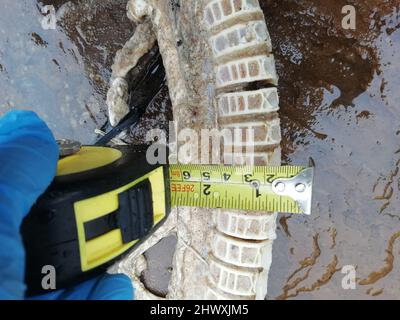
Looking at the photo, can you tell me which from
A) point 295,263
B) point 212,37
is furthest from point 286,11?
point 295,263

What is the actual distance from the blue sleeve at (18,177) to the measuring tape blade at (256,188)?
2.34 ft

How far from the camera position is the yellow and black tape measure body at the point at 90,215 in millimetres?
1342

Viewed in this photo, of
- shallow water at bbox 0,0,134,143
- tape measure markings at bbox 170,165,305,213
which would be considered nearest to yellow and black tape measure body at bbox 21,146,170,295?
tape measure markings at bbox 170,165,305,213

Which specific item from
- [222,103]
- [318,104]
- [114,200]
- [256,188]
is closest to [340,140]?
[318,104]

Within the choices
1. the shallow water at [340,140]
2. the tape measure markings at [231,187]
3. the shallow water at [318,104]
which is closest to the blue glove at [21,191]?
the tape measure markings at [231,187]

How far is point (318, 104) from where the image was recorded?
7.61 feet

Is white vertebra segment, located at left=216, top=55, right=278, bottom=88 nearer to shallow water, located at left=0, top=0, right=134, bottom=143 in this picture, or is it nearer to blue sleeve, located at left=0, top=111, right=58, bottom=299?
blue sleeve, located at left=0, top=111, right=58, bottom=299

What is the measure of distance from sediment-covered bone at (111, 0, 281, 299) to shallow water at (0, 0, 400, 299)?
0.44m

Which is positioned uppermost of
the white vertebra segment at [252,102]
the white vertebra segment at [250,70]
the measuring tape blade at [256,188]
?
the white vertebra segment at [250,70]

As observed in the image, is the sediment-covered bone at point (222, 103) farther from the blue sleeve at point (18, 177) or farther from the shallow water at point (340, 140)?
the blue sleeve at point (18, 177)

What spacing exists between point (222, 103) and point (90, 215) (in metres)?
0.79

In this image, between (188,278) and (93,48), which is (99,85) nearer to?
(93,48)

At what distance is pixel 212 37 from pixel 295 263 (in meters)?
1.36

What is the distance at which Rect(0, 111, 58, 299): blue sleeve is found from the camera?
1.14 meters
